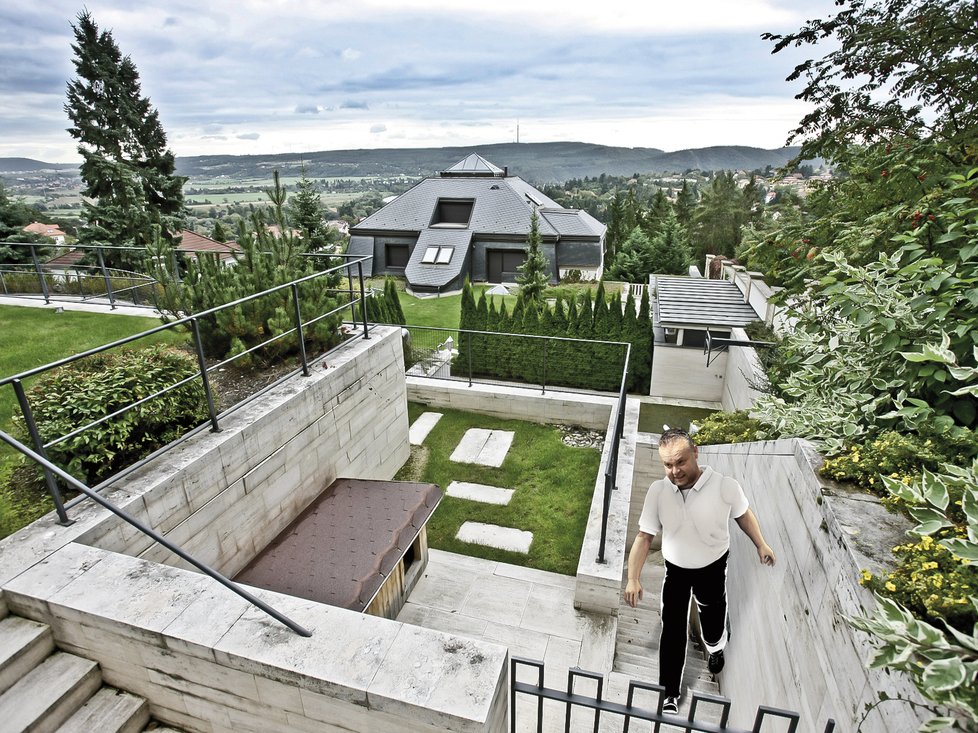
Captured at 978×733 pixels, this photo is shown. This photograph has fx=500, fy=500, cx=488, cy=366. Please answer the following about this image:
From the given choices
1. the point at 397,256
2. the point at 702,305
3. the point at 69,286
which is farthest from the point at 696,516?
the point at 397,256

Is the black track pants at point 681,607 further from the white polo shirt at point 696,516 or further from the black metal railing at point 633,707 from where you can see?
the black metal railing at point 633,707

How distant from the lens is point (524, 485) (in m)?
6.83

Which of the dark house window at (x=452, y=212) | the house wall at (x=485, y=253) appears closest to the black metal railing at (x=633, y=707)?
the house wall at (x=485, y=253)

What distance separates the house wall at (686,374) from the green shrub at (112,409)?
1225cm

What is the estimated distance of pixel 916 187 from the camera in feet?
14.4

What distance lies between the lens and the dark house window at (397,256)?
112ft

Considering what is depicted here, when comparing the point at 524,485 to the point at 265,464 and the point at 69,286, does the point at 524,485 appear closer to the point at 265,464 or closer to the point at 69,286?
the point at 265,464

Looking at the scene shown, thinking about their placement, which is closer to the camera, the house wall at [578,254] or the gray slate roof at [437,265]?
the gray slate roof at [437,265]

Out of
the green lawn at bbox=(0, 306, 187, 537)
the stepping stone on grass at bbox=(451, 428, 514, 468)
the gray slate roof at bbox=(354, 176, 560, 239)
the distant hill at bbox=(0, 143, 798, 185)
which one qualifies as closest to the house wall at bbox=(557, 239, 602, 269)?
the gray slate roof at bbox=(354, 176, 560, 239)

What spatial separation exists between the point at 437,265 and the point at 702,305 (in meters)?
19.7

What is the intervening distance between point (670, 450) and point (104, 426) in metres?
3.90

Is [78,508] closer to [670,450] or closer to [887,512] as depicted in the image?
[670,450]

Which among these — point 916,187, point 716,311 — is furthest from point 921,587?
point 716,311

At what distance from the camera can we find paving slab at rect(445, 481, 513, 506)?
Answer: 257 inches
